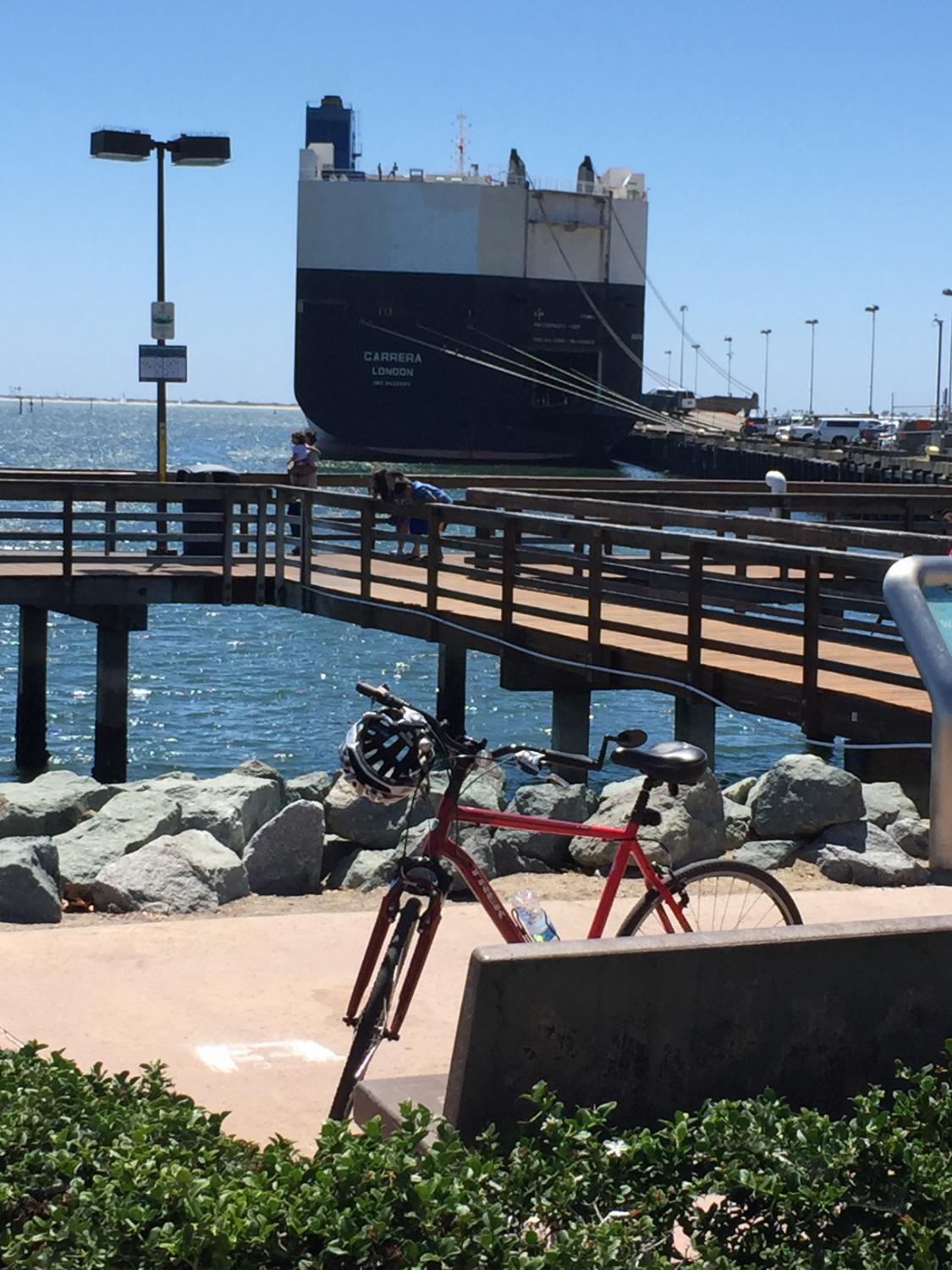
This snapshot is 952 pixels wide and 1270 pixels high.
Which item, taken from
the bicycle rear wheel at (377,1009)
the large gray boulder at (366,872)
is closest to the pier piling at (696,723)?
the large gray boulder at (366,872)

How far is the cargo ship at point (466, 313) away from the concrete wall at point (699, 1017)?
227 ft

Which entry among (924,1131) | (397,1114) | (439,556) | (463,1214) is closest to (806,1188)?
(924,1131)

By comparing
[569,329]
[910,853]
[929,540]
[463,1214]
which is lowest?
[910,853]

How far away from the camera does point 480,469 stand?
7275 cm

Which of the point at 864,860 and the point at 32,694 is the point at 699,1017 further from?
the point at 32,694

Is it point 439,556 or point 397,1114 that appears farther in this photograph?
point 439,556

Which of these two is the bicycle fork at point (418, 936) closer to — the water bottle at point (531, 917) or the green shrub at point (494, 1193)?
the water bottle at point (531, 917)

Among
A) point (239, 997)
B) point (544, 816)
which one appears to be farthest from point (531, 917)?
point (544, 816)

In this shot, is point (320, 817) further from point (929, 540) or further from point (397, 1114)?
point (397, 1114)

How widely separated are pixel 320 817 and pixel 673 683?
3.66m

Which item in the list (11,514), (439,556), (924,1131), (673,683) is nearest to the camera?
(924,1131)

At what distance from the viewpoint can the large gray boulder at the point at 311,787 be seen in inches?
435

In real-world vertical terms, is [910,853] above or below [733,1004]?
below

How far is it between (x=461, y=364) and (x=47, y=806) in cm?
6351
